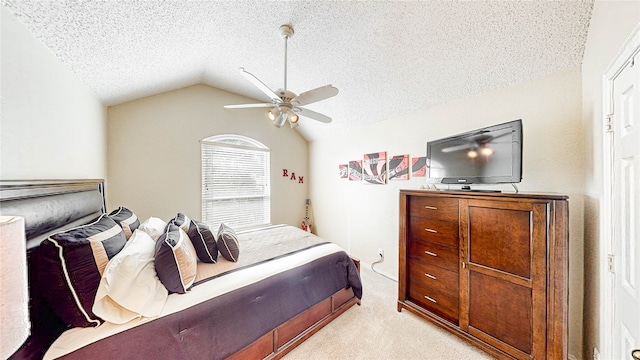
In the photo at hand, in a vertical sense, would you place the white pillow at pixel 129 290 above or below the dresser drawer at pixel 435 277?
above

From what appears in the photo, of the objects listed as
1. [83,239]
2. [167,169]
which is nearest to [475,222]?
[83,239]

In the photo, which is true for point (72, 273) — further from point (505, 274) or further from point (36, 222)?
point (505, 274)

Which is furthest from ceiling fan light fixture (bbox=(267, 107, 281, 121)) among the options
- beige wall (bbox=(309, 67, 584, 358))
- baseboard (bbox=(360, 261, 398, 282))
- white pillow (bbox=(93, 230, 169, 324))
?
baseboard (bbox=(360, 261, 398, 282))

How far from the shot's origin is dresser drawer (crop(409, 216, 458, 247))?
6.07 feet

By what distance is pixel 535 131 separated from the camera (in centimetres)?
186

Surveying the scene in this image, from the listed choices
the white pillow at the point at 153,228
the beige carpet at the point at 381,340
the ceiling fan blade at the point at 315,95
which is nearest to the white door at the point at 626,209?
the beige carpet at the point at 381,340

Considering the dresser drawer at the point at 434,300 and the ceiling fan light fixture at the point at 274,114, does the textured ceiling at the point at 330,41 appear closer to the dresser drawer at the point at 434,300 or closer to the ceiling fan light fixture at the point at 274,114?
the ceiling fan light fixture at the point at 274,114

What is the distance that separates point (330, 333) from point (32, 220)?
214 cm

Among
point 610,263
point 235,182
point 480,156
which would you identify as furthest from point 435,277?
point 235,182

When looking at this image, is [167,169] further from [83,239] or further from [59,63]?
[83,239]

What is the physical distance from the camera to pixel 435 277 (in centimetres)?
199

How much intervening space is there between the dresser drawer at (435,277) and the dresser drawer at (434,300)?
38mm

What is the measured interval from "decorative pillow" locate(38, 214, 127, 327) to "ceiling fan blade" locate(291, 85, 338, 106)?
1.64m

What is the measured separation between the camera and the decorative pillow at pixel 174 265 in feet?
4.35
